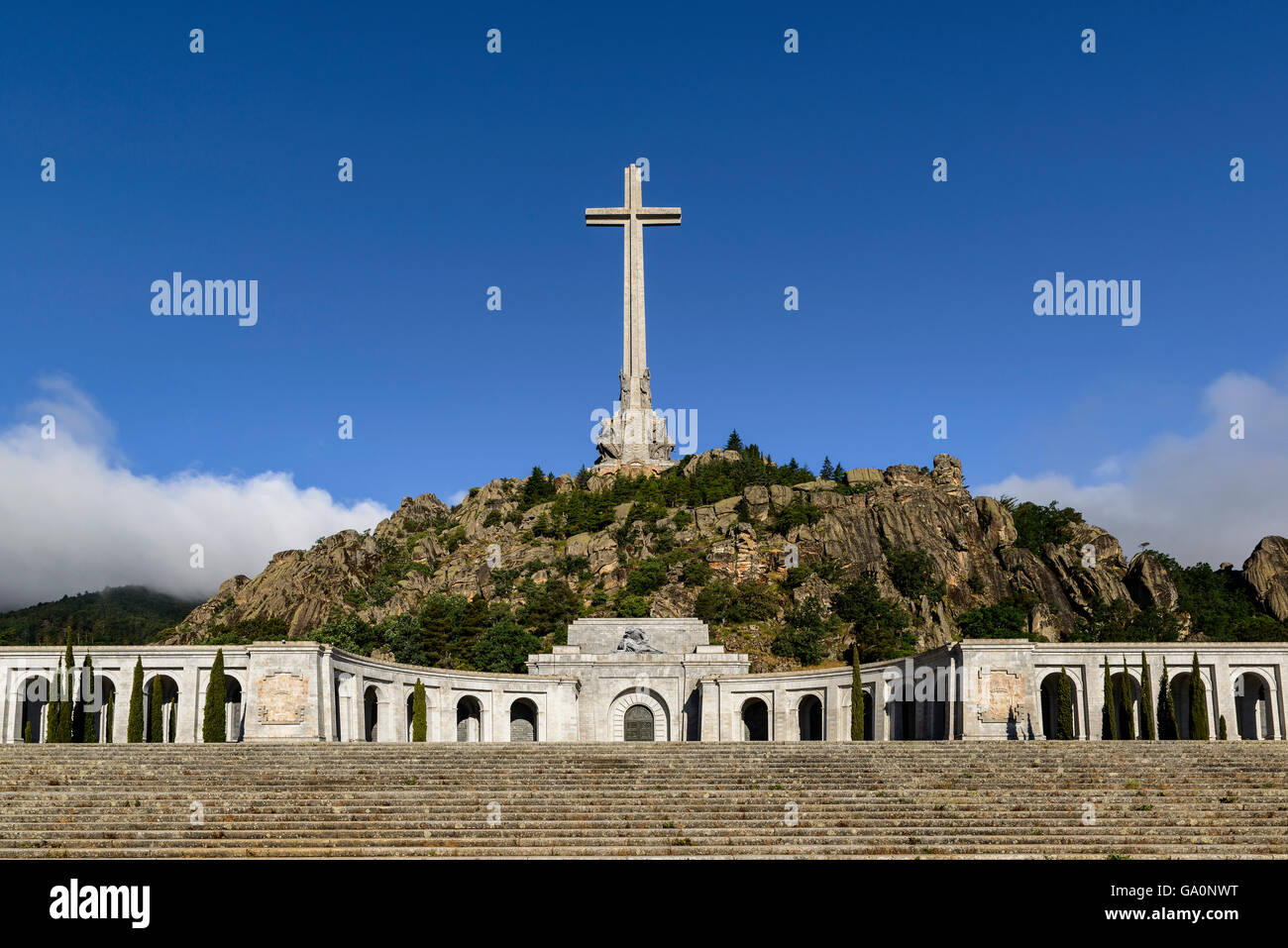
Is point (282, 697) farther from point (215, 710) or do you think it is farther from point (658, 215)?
point (658, 215)

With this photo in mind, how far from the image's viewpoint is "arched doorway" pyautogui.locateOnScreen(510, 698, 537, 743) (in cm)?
4941

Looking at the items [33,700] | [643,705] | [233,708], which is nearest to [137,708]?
[233,708]

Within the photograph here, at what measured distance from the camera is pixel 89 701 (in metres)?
41.5

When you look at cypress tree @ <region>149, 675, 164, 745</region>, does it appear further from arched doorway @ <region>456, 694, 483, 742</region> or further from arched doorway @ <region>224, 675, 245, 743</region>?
arched doorway @ <region>456, 694, 483, 742</region>

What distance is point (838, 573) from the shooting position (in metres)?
76.9

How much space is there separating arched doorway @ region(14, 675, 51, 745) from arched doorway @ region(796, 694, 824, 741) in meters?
31.0

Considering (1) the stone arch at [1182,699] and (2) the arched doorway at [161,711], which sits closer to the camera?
(2) the arched doorway at [161,711]

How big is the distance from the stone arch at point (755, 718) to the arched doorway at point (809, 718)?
1595mm

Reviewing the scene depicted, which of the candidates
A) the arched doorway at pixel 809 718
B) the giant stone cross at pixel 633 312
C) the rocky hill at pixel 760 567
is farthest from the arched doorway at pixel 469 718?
the giant stone cross at pixel 633 312

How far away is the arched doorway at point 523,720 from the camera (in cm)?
4941

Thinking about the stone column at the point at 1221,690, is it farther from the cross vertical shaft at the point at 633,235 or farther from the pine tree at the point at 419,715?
the cross vertical shaft at the point at 633,235
